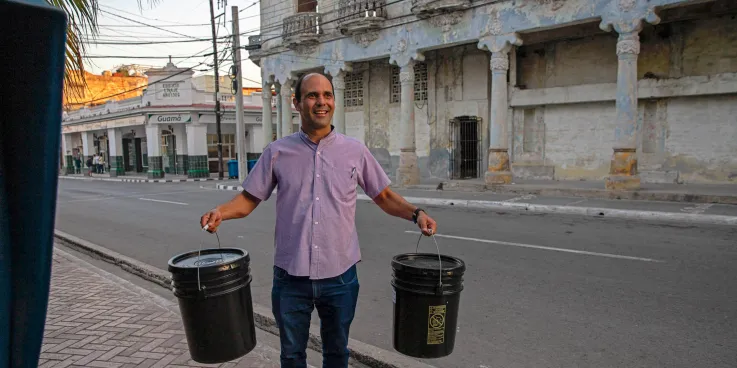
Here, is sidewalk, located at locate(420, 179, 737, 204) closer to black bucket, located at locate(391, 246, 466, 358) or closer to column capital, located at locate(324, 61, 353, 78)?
column capital, located at locate(324, 61, 353, 78)

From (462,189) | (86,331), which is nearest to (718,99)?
(462,189)

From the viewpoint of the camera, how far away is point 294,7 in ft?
70.0

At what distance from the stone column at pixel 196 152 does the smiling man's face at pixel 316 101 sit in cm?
2704

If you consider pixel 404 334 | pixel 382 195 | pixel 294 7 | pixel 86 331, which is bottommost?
pixel 86 331

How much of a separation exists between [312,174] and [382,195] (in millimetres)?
497

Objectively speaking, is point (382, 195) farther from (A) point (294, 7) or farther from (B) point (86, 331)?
(A) point (294, 7)

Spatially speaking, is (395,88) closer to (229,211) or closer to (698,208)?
(698,208)

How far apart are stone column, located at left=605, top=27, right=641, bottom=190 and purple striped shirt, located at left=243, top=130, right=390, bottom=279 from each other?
12.0m

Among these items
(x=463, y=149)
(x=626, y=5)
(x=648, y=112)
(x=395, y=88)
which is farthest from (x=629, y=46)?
(x=395, y=88)

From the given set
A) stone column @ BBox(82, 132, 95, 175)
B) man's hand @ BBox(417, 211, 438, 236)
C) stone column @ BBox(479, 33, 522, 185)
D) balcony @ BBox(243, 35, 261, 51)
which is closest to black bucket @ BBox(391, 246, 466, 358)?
man's hand @ BBox(417, 211, 438, 236)

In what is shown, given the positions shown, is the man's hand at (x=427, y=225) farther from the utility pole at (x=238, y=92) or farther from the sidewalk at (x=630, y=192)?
the utility pole at (x=238, y=92)

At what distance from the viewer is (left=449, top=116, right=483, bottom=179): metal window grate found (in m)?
19.0

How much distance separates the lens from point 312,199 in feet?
8.48

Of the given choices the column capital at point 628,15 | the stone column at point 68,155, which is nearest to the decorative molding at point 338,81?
the column capital at point 628,15
